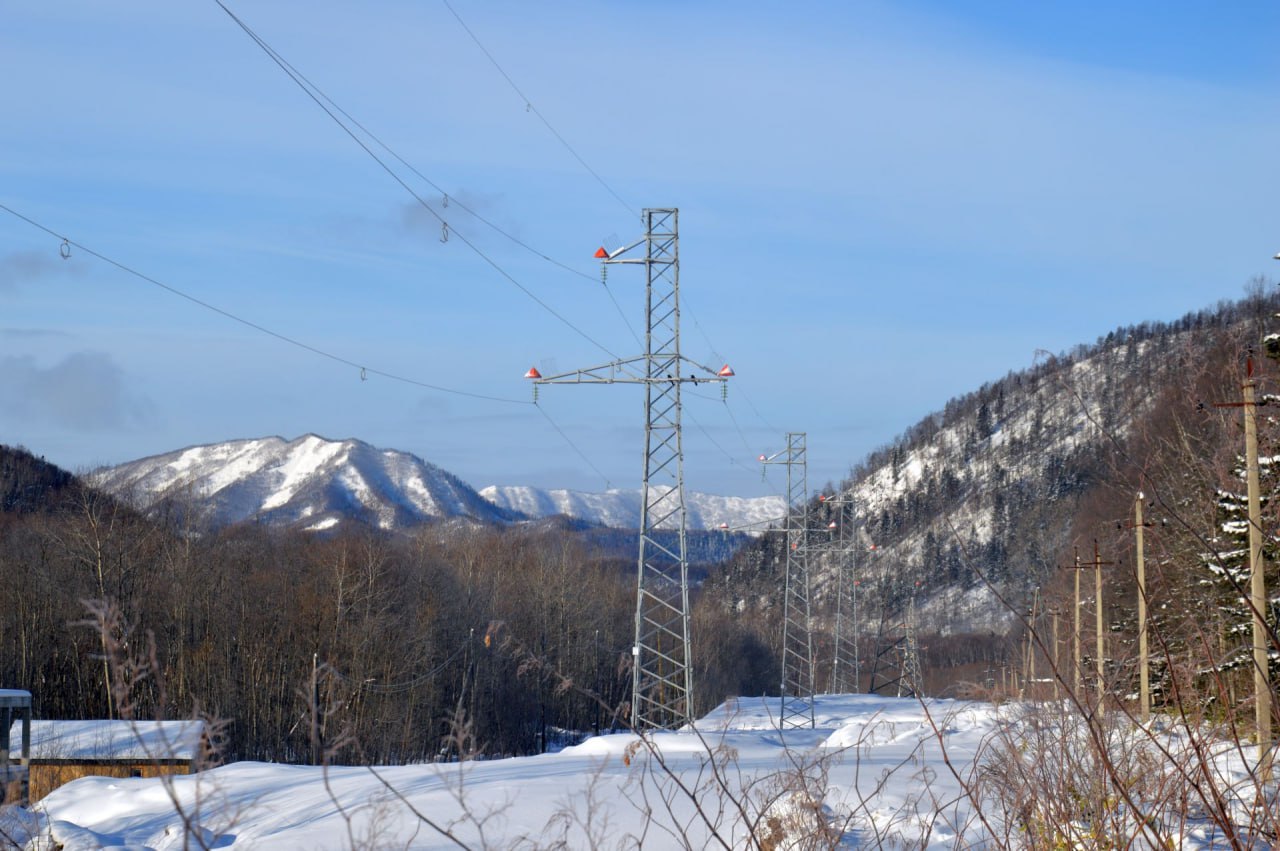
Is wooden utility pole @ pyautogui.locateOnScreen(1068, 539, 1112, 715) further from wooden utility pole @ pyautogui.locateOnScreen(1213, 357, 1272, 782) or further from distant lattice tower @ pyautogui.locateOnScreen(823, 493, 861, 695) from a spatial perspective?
distant lattice tower @ pyautogui.locateOnScreen(823, 493, 861, 695)

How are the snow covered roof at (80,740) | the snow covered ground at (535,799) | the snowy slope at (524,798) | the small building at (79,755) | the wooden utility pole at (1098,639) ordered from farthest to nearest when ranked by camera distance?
the snow covered roof at (80,740), the small building at (79,755), the snowy slope at (524,798), the snow covered ground at (535,799), the wooden utility pole at (1098,639)

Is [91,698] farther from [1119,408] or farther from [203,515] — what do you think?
[1119,408]

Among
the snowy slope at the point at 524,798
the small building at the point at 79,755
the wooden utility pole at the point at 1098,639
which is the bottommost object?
the small building at the point at 79,755

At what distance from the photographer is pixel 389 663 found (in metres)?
53.9

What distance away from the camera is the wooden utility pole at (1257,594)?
109 inches

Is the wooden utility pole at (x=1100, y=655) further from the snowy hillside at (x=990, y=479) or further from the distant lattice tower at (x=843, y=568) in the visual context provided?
the snowy hillside at (x=990, y=479)

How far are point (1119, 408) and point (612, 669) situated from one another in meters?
79.1

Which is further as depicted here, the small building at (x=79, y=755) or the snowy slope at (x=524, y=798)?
the small building at (x=79, y=755)

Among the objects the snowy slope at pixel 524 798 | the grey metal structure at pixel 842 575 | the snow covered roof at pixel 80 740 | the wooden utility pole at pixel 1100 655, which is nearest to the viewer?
the wooden utility pole at pixel 1100 655

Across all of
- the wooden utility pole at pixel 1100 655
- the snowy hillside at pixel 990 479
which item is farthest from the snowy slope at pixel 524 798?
the snowy hillside at pixel 990 479

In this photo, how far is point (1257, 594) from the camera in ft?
33.6

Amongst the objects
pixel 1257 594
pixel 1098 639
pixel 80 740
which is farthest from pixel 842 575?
pixel 1257 594

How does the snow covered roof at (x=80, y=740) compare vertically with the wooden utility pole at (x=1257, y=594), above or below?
below

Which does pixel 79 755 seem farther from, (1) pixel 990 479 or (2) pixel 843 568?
(1) pixel 990 479
